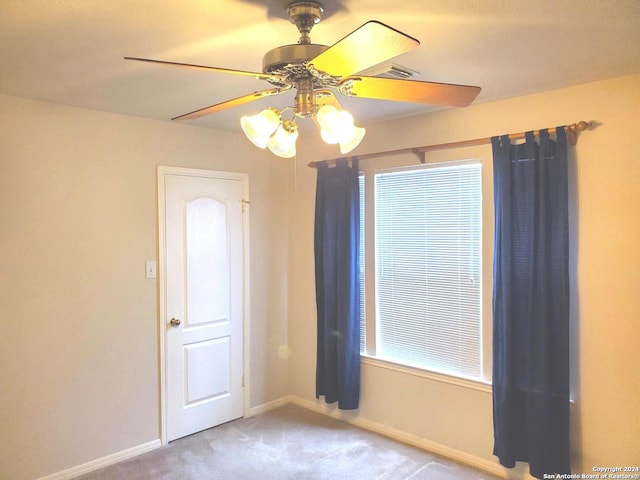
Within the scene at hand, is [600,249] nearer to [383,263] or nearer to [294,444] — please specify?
[383,263]

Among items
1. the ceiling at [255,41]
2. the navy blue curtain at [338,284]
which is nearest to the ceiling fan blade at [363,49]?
the ceiling at [255,41]

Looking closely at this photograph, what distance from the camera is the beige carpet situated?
2.90 m

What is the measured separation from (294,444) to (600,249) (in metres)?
2.43

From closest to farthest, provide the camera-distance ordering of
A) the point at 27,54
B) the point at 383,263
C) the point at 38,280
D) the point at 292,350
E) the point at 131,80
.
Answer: the point at 27,54
the point at 131,80
the point at 38,280
the point at 383,263
the point at 292,350

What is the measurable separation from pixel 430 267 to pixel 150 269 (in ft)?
6.69

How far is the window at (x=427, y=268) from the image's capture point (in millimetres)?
3039

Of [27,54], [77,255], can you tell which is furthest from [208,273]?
[27,54]

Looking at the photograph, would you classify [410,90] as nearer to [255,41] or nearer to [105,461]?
[255,41]

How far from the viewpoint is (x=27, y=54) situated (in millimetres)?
2047

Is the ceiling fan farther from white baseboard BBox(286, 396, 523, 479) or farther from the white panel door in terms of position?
white baseboard BBox(286, 396, 523, 479)

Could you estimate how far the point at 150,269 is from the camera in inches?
130

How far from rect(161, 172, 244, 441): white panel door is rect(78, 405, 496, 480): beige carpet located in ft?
0.80

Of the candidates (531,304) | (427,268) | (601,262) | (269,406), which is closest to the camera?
(601,262)

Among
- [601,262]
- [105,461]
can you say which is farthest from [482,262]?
[105,461]
